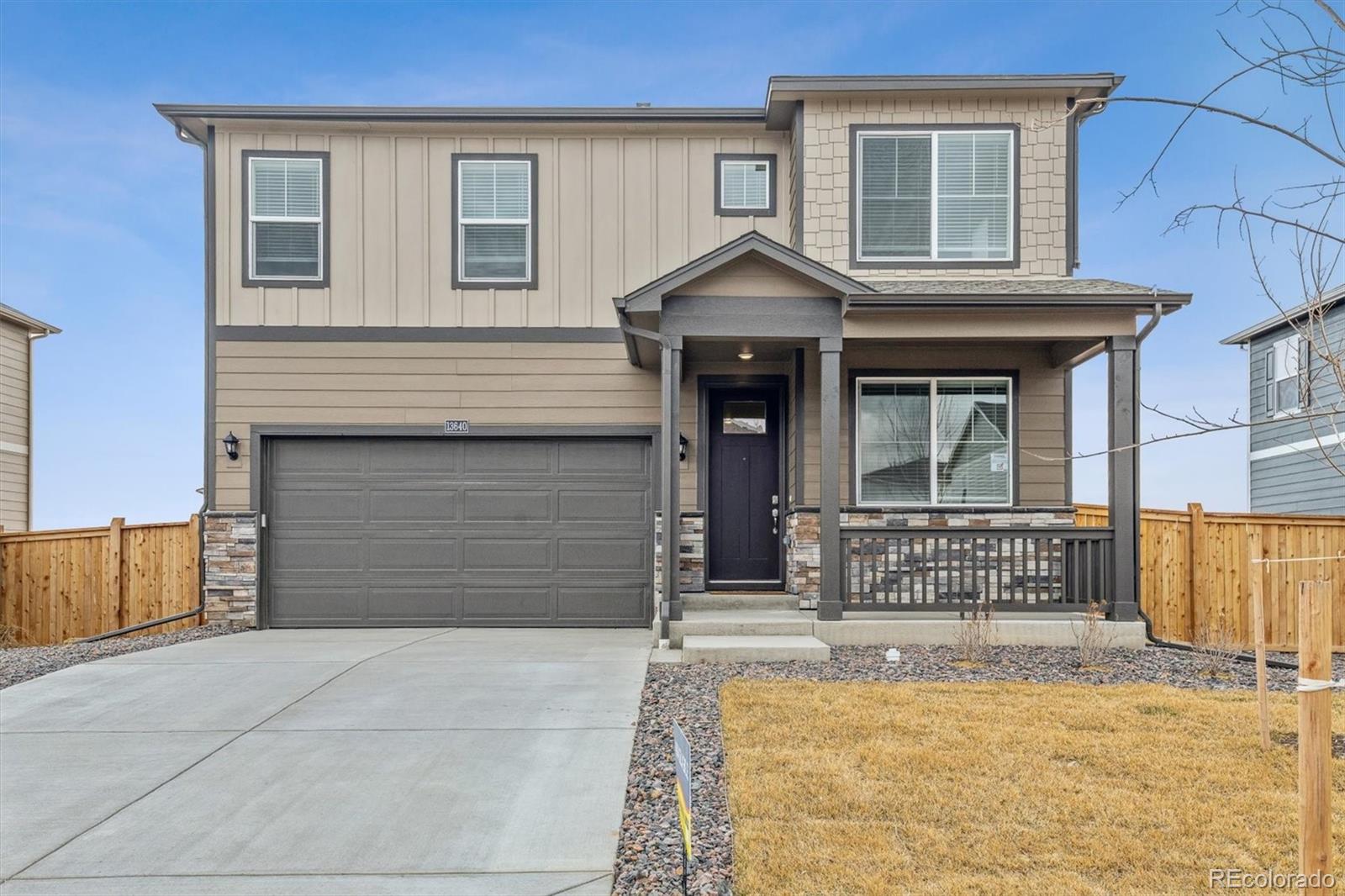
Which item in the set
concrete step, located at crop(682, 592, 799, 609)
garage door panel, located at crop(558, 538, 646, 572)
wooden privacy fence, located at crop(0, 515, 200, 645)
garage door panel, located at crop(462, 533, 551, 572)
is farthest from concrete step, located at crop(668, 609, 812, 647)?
wooden privacy fence, located at crop(0, 515, 200, 645)

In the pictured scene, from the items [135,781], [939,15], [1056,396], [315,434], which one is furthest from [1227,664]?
[939,15]

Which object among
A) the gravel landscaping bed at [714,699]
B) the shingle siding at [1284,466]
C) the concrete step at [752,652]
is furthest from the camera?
the shingle siding at [1284,466]

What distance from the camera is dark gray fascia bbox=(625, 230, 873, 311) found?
7.78 metres

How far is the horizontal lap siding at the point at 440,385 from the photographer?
9.70 meters

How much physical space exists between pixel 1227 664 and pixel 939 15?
10723mm

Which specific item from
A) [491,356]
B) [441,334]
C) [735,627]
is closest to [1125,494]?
[735,627]

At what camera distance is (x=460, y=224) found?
32.2ft

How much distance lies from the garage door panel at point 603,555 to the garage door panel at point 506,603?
44cm

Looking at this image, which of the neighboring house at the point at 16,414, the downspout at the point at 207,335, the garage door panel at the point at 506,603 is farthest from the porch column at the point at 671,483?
the neighboring house at the point at 16,414

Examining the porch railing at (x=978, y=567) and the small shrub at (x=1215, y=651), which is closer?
the small shrub at (x=1215, y=651)

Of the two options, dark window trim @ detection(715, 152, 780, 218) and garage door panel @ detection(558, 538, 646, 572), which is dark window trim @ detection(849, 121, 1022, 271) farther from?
garage door panel @ detection(558, 538, 646, 572)

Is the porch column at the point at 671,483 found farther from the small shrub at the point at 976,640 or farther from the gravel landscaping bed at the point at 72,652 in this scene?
the gravel landscaping bed at the point at 72,652

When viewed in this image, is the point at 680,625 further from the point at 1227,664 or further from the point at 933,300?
the point at 1227,664

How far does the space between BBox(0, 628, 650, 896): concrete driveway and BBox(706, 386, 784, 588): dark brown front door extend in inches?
113
